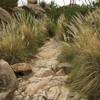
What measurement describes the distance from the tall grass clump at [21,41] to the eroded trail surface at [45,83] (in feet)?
1.19

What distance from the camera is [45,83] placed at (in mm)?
6137

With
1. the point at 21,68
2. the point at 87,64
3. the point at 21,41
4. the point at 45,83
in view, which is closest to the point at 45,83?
the point at 45,83

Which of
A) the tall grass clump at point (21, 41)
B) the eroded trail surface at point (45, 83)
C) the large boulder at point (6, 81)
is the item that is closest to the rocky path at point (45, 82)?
the eroded trail surface at point (45, 83)

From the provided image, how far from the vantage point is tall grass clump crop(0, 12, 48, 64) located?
726cm

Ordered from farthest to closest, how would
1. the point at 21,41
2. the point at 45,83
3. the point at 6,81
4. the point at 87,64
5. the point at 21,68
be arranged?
1. the point at 21,41
2. the point at 21,68
3. the point at 45,83
4. the point at 6,81
5. the point at 87,64

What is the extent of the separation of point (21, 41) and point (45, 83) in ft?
6.12

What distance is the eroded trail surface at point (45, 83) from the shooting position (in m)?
5.68

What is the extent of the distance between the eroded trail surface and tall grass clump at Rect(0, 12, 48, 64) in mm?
362

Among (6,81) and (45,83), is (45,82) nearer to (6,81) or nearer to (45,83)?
(45,83)

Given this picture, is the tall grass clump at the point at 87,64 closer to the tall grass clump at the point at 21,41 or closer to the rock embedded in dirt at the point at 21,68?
the rock embedded in dirt at the point at 21,68

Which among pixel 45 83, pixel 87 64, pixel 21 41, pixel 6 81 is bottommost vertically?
pixel 45 83

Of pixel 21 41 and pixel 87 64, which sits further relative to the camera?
pixel 21 41

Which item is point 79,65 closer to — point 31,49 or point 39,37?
point 31,49

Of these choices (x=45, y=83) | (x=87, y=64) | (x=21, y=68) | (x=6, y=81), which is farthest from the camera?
(x=21, y=68)
